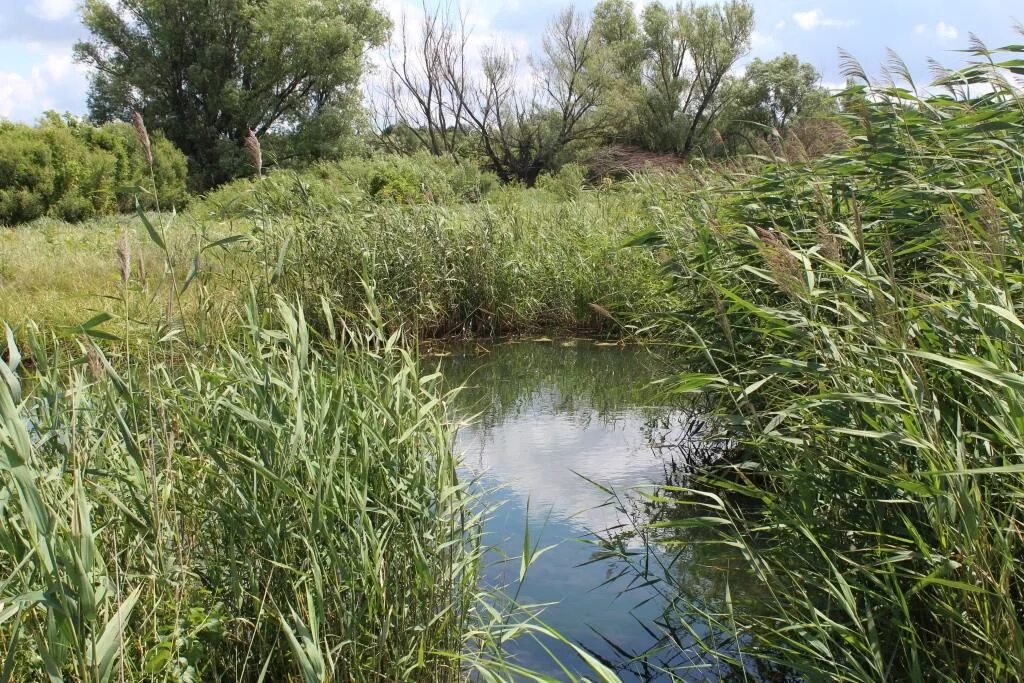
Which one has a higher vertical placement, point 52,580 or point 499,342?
point 52,580

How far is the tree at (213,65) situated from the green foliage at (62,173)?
19.1 feet

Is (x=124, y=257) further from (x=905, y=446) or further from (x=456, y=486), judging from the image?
(x=905, y=446)

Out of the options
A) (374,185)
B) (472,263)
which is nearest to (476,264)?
(472,263)

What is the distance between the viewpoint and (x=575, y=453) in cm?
517

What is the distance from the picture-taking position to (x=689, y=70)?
118ft

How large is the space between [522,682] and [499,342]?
6030mm

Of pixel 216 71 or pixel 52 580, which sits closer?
pixel 52 580

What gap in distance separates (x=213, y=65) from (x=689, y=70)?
18814 mm

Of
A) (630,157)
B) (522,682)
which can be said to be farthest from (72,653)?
(630,157)

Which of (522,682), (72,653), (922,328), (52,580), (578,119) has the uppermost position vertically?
(578,119)

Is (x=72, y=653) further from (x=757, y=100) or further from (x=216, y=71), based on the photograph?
(x=757, y=100)

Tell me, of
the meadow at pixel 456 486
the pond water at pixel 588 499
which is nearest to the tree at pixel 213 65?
the pond water at pixel 588 499

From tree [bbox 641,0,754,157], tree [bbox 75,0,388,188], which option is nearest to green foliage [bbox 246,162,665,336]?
tree [bbox 75,0,388,188]

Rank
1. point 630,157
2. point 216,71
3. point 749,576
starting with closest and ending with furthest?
point 749,576 → point 216,71 → point 630,157
